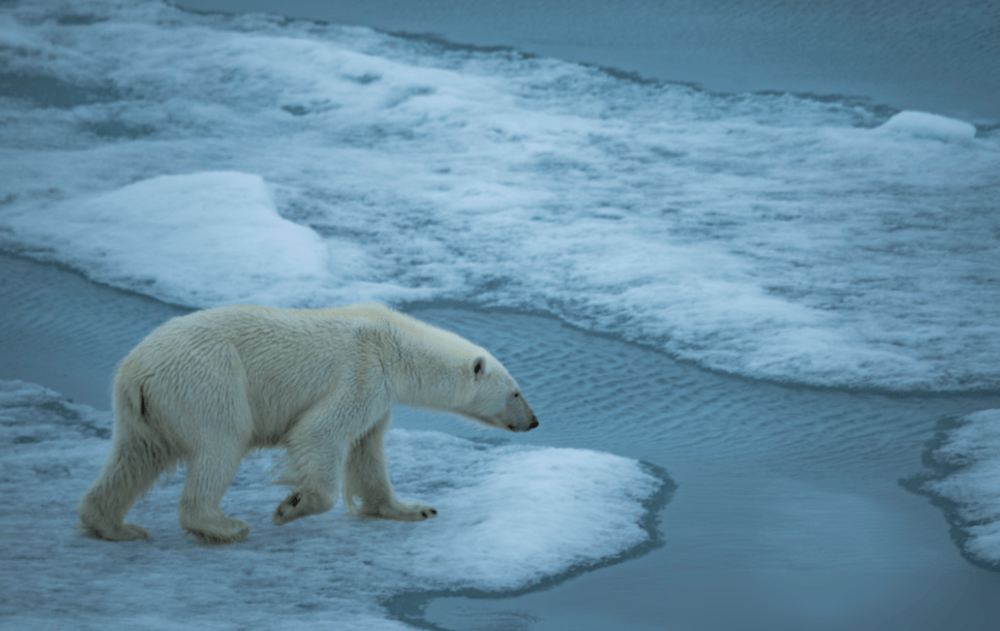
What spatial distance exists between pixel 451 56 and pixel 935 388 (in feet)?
23.6

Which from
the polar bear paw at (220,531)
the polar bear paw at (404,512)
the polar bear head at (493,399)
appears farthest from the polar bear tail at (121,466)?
the polar bear head at (493,399)

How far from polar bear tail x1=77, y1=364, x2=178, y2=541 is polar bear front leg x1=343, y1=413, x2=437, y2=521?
63 cm

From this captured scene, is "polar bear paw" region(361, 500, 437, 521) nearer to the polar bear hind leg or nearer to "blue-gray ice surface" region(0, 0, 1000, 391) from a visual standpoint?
the polar bear hind leg

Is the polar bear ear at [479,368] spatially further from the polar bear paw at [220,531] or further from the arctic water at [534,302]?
the polar bear paw at [220,531]

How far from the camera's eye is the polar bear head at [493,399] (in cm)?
321

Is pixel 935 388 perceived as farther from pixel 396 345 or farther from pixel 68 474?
pixel 68 474

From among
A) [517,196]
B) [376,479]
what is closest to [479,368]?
[376,479]

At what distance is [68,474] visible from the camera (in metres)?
3.38

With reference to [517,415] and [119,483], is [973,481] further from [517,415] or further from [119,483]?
[119,483]

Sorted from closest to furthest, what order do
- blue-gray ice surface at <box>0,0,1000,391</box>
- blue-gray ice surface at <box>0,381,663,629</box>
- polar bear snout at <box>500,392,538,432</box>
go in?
blue-gray ice surface at <box>0,381,663,629</box>
polar bear snout at <box>500,392,538,432</box>
blue-gray ice surface at <box>0,0,1000,391</box>

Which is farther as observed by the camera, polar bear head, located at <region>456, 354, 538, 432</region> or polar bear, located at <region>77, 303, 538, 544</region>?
polar bear head, located at <region>456, 354, 538, 432</region>

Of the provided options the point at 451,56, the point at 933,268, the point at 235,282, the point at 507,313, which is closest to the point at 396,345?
the point at 507,313

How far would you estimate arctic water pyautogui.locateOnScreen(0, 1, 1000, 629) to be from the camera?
9.46ft

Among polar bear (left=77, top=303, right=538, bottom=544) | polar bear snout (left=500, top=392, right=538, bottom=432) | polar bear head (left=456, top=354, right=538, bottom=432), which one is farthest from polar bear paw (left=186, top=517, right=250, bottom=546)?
polar bear snout (left=500, top=392, right=538, bottom=432)
